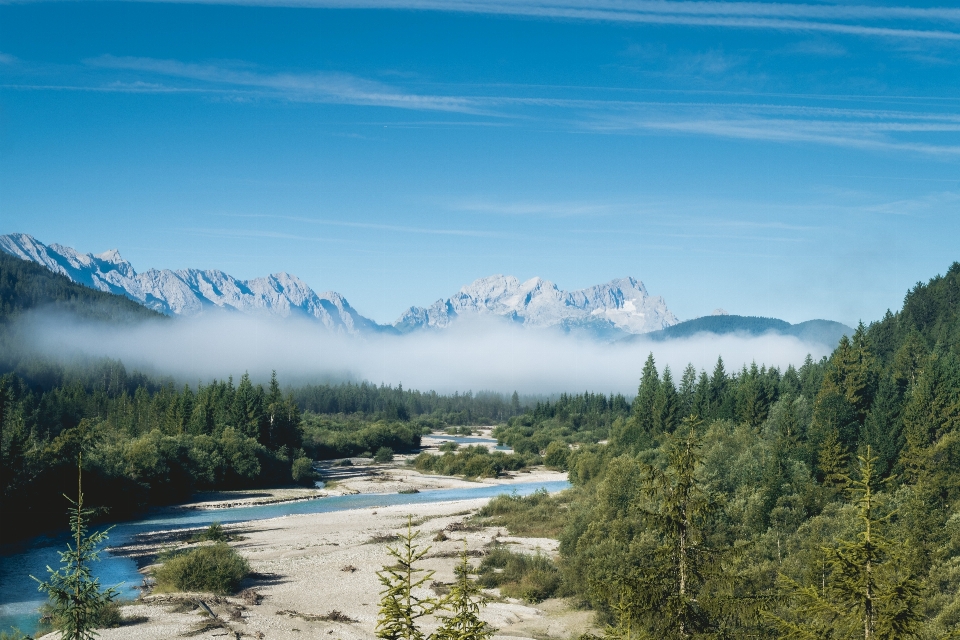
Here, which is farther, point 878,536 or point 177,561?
point 177,561

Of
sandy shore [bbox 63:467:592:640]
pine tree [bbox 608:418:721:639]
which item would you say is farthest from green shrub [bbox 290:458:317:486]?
pine tree [bbox 608:418:721:639]

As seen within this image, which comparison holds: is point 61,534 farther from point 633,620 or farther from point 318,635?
point 633,620

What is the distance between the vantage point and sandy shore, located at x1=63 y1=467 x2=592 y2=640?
1473 inches

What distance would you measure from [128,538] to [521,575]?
35.4m

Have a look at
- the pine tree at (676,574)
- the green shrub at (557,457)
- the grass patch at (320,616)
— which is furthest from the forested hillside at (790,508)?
the green shrub at (557,457)

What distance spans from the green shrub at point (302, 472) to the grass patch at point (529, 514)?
40112 millimetres

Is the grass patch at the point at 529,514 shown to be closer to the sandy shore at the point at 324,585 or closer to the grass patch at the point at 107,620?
the sandy shore at the point at 324,585

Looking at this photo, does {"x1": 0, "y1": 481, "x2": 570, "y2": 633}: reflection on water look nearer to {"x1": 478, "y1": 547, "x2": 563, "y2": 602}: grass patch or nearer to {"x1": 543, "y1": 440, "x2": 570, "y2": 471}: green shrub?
{"x1": 478, "y1": 547, "x2": 563, "y2": 602}: grass patch

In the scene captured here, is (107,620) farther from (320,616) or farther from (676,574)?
(676,574)

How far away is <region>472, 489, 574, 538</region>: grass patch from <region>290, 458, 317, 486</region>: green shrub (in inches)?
1579

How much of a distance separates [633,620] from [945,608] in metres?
24.3

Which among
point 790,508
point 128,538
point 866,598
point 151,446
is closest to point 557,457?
point 151,446

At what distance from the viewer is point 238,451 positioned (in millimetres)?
98688

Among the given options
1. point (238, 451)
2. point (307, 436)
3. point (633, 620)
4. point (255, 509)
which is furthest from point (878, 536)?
point (307, 436)
